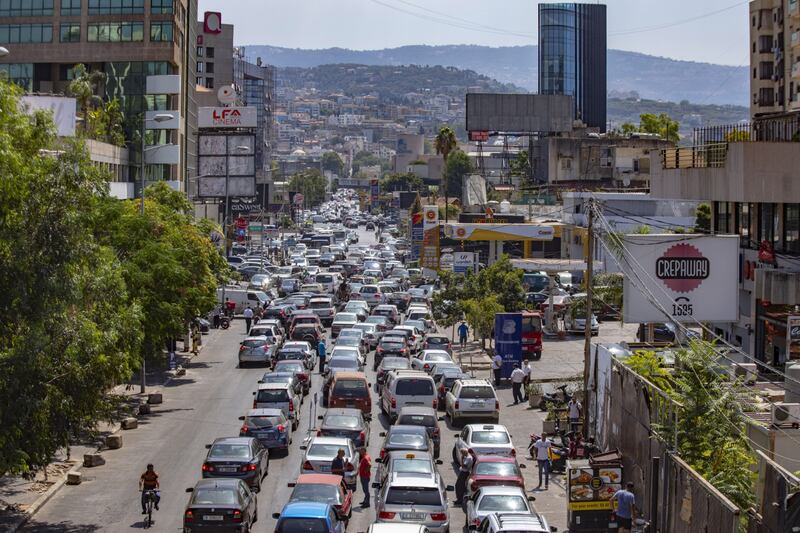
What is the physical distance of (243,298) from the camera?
7075cm

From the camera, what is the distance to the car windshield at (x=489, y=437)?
28891mm

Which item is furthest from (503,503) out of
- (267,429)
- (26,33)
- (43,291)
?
(26,33)

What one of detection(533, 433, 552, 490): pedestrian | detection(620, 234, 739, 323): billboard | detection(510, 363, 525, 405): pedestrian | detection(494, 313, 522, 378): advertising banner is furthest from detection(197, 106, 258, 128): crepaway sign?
detection(533, 433, 552, 490): pedestrian

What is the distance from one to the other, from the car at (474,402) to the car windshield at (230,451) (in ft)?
34.3

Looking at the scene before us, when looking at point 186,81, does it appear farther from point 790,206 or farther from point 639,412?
point 639,412

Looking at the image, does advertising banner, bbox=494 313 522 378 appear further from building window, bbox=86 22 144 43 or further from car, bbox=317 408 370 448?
building window, bbox=86 22 144 43

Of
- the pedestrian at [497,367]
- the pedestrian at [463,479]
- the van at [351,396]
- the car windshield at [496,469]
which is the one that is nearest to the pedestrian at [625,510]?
the car windshield at [496,469]

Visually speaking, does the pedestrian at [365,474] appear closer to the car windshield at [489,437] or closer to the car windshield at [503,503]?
the car windshield at [489,437]

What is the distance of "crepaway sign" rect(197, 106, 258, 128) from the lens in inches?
3999

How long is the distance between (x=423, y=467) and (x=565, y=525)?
325 centimetres

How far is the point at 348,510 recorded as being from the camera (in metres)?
24.0

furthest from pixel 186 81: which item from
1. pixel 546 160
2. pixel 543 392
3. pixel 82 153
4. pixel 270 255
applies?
pixel 82 153

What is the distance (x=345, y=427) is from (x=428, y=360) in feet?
44.7

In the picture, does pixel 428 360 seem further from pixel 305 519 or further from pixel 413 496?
pixel 305 519
